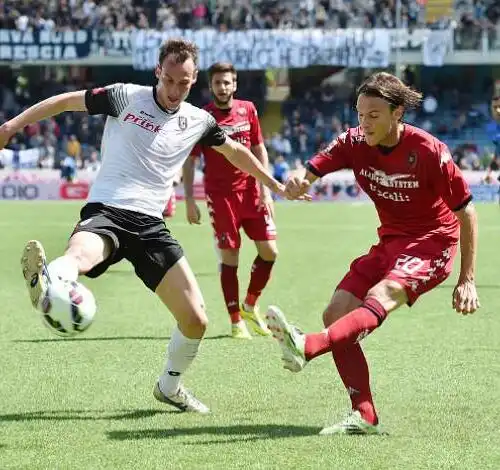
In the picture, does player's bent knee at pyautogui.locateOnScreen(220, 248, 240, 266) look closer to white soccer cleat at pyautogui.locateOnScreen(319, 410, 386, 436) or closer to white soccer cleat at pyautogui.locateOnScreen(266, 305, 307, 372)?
white soccer cleat at pyautogui.locateOnScreen(319, 410, 386, 436)

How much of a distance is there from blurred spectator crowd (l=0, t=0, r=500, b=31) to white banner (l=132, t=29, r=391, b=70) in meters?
1.05

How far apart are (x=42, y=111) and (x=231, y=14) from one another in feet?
134

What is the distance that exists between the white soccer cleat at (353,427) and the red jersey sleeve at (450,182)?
1.19m

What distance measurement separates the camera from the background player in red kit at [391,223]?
5992 mm

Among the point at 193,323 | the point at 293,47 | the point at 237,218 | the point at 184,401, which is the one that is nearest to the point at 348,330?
the point at 193,323

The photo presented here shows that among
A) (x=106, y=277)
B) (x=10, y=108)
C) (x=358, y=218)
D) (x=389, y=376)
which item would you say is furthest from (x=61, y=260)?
(x=10, y=108)

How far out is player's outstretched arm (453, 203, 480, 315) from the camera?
19.8ft

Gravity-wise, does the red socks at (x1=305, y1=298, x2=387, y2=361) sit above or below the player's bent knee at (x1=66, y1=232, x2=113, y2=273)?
below

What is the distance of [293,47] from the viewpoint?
144 ft

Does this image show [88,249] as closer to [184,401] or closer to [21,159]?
[184,401]

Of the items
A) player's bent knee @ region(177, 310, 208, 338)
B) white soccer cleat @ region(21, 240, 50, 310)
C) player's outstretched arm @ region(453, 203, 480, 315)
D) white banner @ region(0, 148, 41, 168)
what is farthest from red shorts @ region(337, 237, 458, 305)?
white banner @ region(0, 148, 41, 168)

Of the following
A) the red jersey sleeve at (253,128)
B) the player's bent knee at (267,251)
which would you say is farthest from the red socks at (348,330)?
the red jersey sleeve at (253,128)

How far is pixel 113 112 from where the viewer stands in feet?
21.6

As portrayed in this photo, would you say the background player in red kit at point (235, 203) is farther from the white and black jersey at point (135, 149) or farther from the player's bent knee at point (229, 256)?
the white and black jersey at point (135, 149)
